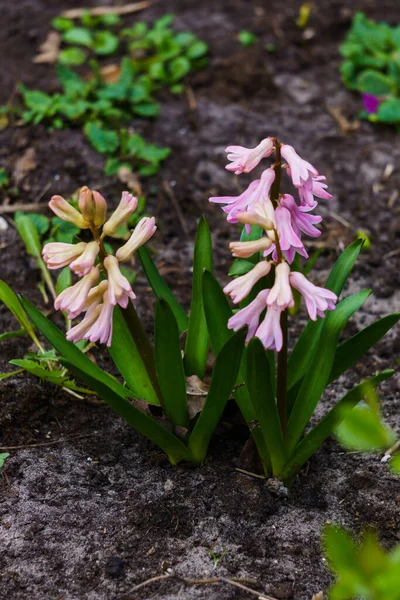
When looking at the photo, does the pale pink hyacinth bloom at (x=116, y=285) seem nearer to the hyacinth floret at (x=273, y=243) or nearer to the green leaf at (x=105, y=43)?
the hyacinth floret at (x=273, y=243)

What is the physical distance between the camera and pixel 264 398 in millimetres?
1819

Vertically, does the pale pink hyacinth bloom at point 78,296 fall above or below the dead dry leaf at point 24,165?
above

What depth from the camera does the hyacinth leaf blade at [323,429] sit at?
176 centimetres

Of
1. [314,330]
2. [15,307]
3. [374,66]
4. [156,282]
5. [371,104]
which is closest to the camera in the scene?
[314,330]

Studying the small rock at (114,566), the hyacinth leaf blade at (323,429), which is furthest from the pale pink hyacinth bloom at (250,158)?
the small rock at (114,566)

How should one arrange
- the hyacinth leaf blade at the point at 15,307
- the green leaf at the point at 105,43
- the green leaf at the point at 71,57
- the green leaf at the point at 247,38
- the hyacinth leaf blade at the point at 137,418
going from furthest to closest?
the green leaf at the point at 247,38
the green leaf at the point at 105,43
the green leaf at the point at 71,57
the hyacinth leaf blade at the point at 15,307
the hyacinth leaf blade at the point at 137,418

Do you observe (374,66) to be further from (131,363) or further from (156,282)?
(131,363)

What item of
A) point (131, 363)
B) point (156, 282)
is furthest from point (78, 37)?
point (131, 363)

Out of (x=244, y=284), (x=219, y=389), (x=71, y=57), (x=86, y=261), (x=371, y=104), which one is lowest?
(x=371, y=104)

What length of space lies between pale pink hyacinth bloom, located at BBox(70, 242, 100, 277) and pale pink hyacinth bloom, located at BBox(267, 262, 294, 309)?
43 centimetres

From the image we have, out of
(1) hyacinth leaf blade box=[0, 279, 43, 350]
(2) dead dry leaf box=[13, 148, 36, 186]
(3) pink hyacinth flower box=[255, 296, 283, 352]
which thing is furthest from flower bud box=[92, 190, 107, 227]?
(2) dead dry leaf box=[13, 148, 36, 186]

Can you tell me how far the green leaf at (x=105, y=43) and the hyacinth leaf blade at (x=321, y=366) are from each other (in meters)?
3.21

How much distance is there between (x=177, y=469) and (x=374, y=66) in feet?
10.7

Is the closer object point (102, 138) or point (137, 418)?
point (137, 418)
